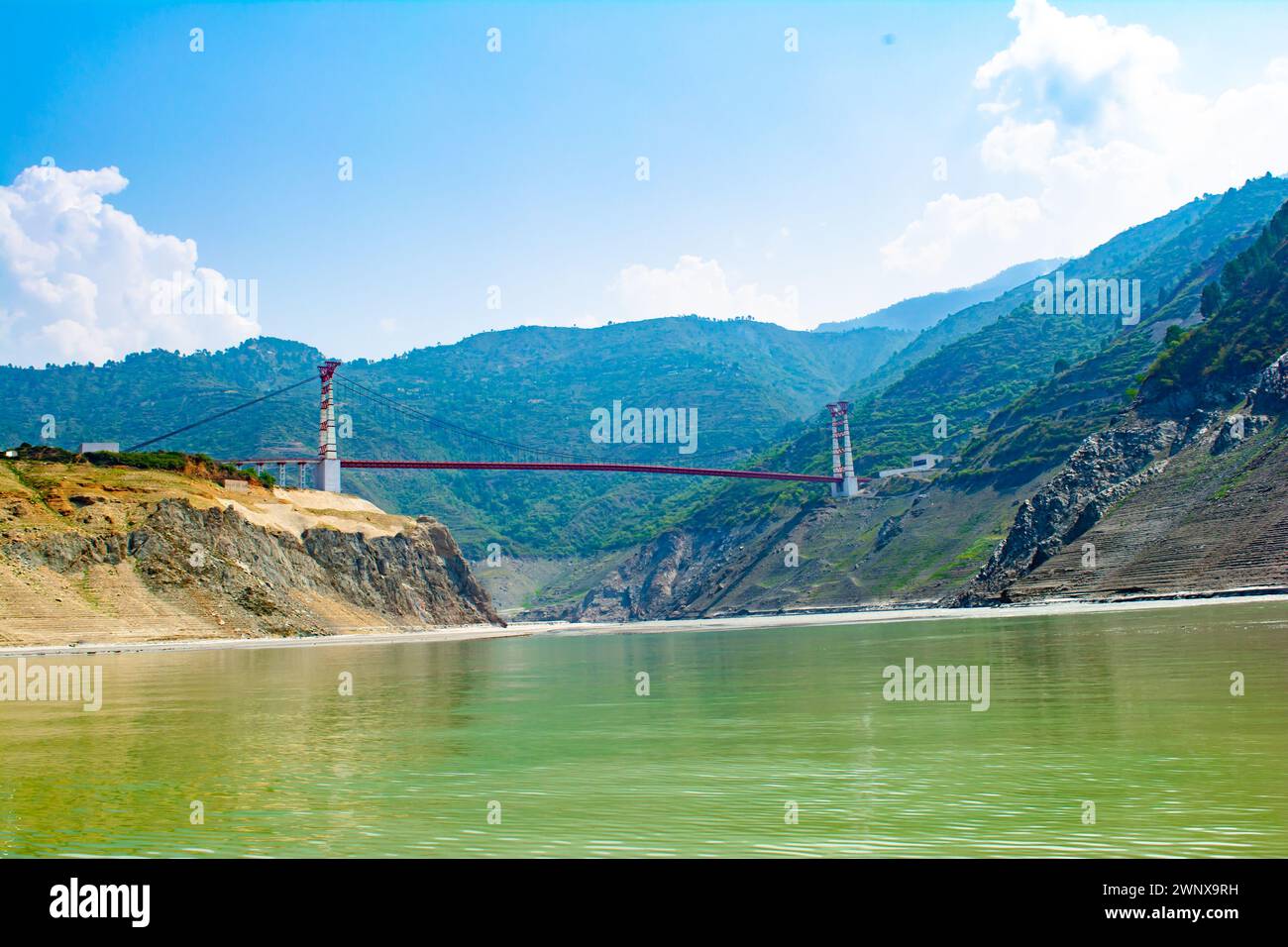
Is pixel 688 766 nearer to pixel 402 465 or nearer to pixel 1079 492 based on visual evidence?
pixel 1079 492

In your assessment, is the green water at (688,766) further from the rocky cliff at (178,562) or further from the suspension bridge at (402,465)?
the suspension bridge at (402,465)

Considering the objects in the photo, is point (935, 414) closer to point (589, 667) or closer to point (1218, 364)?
point (1218, 364)

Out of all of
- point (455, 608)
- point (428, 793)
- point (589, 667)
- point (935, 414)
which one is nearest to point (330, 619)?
point (455, 608)

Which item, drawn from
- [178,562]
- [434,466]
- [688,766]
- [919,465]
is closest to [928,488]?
[919,465]

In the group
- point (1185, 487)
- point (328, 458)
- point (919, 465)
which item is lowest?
point (1185, 487)

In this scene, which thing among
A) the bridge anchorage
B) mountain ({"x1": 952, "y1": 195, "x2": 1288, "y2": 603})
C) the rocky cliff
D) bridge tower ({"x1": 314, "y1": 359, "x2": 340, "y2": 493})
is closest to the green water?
mountain ({"x1": 952, "y1": 195, "x2": 1288, "y2": 603})

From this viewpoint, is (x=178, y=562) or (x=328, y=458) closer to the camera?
(x=178, y=562)
